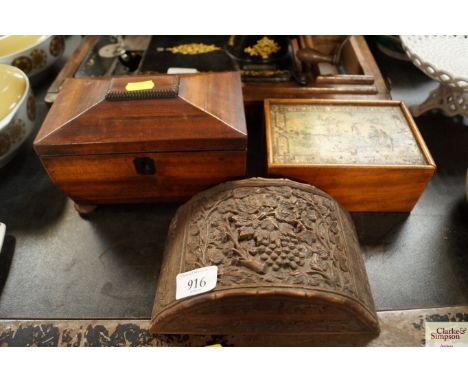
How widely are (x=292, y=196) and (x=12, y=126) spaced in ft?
4.10

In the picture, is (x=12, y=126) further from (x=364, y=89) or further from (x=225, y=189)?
(x=364, y=89)

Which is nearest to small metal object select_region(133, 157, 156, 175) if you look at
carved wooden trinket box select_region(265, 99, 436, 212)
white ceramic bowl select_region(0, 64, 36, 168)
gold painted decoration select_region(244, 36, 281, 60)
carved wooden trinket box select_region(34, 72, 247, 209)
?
carved wooden trinket box select_region(34, 72, 247, 209)

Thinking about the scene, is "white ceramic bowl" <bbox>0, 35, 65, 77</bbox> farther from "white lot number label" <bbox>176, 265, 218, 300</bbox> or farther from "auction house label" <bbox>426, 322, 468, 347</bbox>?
"auction house label" <bbox>426, 322, 468, 347</bbox>

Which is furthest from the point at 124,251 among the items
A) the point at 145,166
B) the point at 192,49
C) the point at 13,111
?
the point at 192,49

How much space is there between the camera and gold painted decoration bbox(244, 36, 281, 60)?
1.64 metres

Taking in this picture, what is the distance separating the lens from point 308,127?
4.59 ft

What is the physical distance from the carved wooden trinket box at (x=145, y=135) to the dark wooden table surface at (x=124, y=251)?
23 cm

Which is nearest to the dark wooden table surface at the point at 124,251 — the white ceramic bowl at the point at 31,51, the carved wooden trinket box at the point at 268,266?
the carved wooden trinket box at the point at 268,266

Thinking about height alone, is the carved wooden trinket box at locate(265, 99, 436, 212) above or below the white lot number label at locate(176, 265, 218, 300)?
above

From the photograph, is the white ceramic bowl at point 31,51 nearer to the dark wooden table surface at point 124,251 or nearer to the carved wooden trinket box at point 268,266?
the dark wooden table surface at point 124,251

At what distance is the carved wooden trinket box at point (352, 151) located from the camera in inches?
49.4

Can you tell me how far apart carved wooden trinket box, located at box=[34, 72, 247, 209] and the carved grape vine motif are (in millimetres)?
153

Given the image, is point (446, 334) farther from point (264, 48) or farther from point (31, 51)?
point (31, 51)

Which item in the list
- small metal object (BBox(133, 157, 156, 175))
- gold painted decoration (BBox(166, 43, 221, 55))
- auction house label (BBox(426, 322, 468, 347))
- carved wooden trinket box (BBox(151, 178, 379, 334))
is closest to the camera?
carved wooden trinket box (BBox(151, 178, 379, 334))
